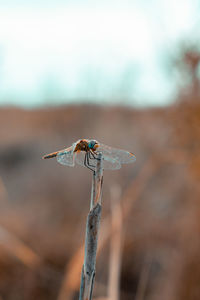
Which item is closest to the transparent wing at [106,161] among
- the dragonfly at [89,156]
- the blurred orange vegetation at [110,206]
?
the dragonfly at [89,156]

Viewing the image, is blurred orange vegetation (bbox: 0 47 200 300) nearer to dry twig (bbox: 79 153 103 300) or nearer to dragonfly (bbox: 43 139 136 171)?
dragonfly (bbox: 43 139 136 171)

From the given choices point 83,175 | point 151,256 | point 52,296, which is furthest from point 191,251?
point 83,175

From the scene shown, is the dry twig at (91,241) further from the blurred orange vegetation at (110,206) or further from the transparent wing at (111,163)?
the blurred orange vegetation at (110,206)

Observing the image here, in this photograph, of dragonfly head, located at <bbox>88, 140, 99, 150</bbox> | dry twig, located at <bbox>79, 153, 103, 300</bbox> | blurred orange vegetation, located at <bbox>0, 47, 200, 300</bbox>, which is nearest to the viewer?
dry twig, located at <bbox>79, 153, 103, 300</bbox>

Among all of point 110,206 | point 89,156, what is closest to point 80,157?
point 89,156

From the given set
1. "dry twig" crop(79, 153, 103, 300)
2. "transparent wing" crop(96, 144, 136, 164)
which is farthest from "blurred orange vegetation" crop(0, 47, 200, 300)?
"dry twig" crop(79, 153, 103, 300)

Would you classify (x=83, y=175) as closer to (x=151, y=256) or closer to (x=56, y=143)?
(x=56, y=143)
